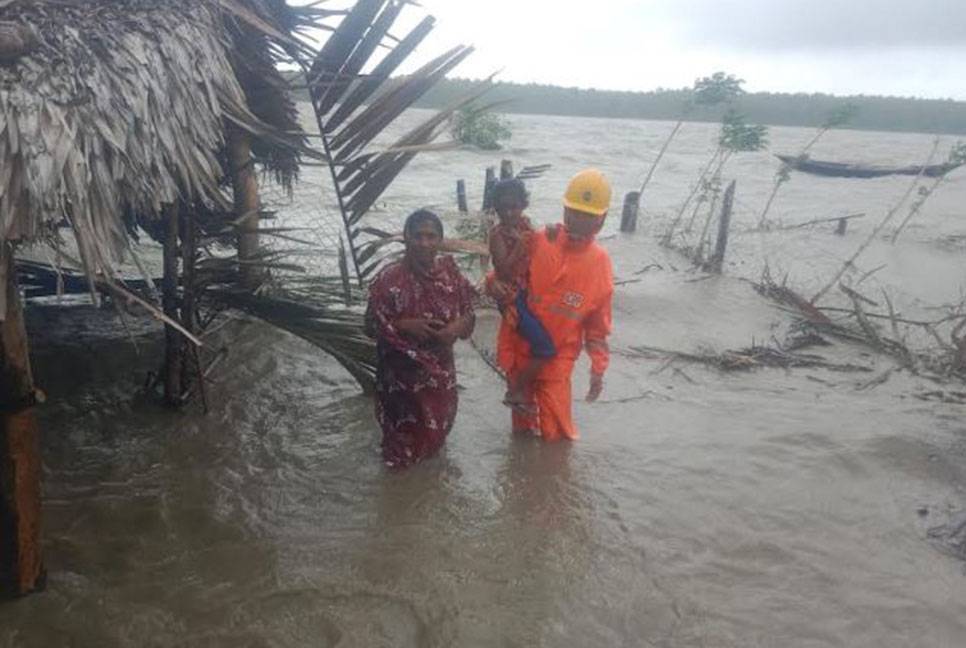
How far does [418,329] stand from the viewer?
13.7 feet

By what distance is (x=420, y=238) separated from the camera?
4.09 m

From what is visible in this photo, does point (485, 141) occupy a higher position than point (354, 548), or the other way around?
point (485, 141)

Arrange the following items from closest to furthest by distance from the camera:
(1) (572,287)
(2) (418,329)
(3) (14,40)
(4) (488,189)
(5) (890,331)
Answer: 1. (3) (14,40)
2. (2) (418,329)
3. (1) (572,287)
4. (5) (890,331)
5. (4) (488,189)

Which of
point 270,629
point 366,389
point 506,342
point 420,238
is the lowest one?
point 270,629

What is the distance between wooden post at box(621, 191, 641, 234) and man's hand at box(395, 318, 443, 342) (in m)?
8.53

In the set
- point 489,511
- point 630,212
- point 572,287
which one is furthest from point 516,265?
point 630,212

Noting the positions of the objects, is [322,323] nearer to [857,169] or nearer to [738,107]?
[857,169]

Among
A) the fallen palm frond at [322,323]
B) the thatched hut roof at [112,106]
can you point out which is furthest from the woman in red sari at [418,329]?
the thatched hut roof at [112,106]

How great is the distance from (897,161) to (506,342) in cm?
2508

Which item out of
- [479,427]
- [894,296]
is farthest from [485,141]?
[479,427]

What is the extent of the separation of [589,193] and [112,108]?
227 centimetres

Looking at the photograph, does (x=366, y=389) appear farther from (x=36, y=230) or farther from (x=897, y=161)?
(x=897, y=161)

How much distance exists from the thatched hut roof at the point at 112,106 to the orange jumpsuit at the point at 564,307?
150 cm

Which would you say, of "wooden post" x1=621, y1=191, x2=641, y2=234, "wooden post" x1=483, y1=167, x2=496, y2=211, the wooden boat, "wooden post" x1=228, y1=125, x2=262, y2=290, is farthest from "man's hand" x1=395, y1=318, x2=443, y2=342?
the wooden boat
